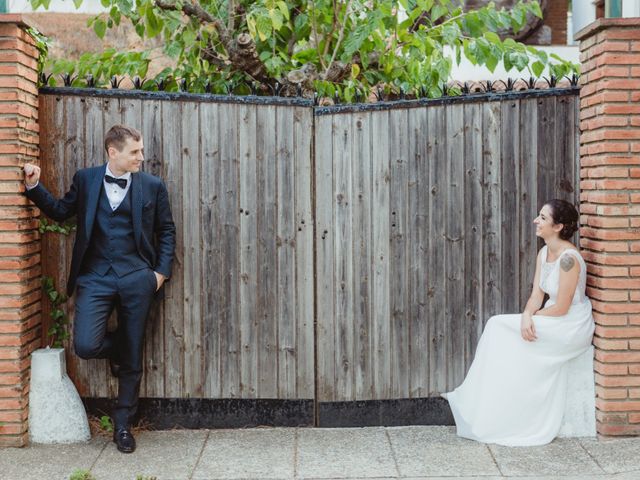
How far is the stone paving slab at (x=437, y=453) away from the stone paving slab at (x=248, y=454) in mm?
708

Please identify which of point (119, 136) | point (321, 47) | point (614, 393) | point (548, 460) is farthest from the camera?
point (321, 47)

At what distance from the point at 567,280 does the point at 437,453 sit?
1.40 meters

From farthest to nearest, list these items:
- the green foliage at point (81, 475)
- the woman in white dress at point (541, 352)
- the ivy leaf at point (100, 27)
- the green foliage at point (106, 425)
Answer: the ivy leaf at point (100, 27) < the green foliage at point (106, 425) < the woman in white dress at point (541, 352) < the green foliage at point (81, 475)

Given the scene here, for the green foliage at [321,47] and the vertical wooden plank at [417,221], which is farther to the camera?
the green foliage at [321,47]

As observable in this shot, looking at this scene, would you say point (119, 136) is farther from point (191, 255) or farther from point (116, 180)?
point (191, 255)

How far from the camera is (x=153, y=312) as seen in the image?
606cm

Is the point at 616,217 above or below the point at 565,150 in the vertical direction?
below

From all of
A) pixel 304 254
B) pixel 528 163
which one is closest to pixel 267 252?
pixel 304 254

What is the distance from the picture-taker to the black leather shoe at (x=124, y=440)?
18.3ft

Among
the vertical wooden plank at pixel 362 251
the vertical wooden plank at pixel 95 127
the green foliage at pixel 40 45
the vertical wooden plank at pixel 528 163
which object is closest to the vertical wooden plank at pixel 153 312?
the vertical wooden plank at pixel 95 127

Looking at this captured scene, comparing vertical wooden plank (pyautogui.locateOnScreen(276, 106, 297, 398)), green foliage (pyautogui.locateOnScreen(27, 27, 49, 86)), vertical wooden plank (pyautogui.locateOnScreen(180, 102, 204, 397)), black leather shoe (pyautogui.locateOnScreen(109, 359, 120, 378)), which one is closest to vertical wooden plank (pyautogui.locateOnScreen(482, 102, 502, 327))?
vertical wooden plank (pyautogui.locateOnScreen(276, 106, 297, 398))

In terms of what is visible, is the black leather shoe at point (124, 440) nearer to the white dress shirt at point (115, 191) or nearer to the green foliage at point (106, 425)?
the green foliage at point (106, 425)

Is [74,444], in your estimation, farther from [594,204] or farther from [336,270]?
[594,204]

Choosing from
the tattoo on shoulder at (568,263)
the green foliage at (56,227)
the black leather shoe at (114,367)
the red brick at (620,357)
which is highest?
the green foliage at (56,227)
